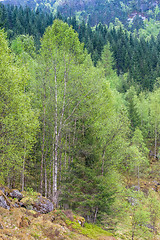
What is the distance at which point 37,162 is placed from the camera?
18.7 m

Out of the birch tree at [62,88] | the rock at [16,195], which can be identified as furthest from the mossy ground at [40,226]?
the birch tree at [62,88]

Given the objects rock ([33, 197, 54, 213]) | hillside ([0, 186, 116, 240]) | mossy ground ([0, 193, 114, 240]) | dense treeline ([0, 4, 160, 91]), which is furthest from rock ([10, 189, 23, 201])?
dense treeline ([0, 4, 160, 91])

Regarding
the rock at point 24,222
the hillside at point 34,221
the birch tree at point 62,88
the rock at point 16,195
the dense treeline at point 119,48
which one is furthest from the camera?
the dense treeline at point 119,48

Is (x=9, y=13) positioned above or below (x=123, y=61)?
above

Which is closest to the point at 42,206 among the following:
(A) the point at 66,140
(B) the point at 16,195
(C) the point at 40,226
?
(B) the point at 16,195

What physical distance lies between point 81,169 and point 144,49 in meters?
73.9

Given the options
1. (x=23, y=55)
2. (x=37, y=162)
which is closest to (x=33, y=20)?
(x=23, y=55)

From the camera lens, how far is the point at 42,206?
12531mm

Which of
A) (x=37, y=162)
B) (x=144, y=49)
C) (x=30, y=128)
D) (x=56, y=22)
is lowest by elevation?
(x=37, y=162)

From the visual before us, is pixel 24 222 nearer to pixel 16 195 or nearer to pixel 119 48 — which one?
pixel 16 195

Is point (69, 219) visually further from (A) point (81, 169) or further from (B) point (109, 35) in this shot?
(B) point (109, 35)

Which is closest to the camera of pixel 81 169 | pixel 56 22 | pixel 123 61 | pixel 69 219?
pixel 69 219

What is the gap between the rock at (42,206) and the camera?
1223cm

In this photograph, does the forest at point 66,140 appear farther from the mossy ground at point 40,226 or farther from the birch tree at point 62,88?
the mossy ground at point 40,226
